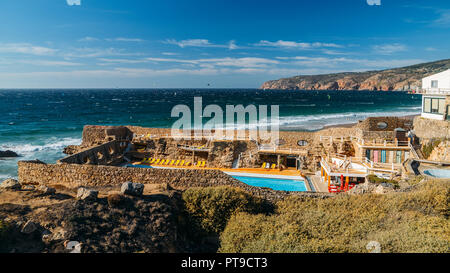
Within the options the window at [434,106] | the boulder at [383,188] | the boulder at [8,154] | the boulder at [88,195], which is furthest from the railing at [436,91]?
the boulder at [8,154]

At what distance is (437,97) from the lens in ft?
67.7

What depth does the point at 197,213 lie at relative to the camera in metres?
11.3

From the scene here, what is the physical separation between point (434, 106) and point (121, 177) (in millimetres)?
21347

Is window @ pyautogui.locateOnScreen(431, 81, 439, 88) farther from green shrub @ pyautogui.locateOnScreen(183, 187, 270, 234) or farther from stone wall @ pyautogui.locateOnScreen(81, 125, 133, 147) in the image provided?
stone wall @ pyautogui.locateOnScreen(81, 125, 133, 147)

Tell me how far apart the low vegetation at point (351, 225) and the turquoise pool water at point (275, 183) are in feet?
21.1

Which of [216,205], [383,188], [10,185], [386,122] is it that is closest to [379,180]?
[383,188]

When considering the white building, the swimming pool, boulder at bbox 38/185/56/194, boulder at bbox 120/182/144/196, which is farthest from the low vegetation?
the white building

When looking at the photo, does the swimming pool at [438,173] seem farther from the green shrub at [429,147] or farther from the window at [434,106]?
the window at [434,106]

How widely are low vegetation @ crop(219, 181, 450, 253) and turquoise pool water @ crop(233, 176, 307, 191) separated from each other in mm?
6436

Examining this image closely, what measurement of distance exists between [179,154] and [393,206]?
17.0 meters

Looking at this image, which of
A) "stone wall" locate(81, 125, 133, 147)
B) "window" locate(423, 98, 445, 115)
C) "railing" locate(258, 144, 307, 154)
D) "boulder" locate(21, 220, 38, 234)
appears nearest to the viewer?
"boulder" locate(21, 220, 38, 234)

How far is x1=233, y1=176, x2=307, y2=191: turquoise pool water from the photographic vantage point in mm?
18328

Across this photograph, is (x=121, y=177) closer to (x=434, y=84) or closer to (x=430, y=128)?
(x=430, y=128)

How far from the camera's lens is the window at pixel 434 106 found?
20247 mm
